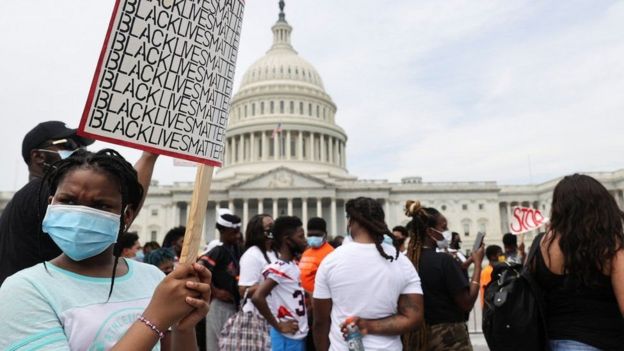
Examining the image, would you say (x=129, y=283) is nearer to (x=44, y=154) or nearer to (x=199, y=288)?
(x=199, y=288)

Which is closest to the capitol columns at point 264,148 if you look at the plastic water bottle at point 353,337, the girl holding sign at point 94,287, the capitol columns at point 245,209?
the capitol columns at point 245,209

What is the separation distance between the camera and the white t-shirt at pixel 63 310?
1672 mm

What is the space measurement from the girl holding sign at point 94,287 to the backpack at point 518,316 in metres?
2.13

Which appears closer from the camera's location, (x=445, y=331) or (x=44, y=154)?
(x=44, y=154)

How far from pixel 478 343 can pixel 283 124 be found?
202 ft

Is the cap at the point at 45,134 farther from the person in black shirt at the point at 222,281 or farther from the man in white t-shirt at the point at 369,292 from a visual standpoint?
the person in black shirt at the point at 222,281

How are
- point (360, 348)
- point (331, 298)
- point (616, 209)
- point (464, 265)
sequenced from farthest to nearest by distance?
point (464, 265), point (331, 298), point (360, 348), point (616, 209)

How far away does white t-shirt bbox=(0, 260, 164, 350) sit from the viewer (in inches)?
65.8

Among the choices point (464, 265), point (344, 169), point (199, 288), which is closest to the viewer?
point (199, 288)

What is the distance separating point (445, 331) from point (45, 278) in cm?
358

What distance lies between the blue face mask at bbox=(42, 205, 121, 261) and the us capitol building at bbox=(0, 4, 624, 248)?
5669 centimetres

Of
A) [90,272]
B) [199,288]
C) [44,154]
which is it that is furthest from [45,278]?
[44,154]

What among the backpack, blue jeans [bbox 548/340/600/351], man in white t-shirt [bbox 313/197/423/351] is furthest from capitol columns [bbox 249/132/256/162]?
blue jeans [bbox 548/340/600/351]

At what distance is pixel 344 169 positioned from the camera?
74.1m
